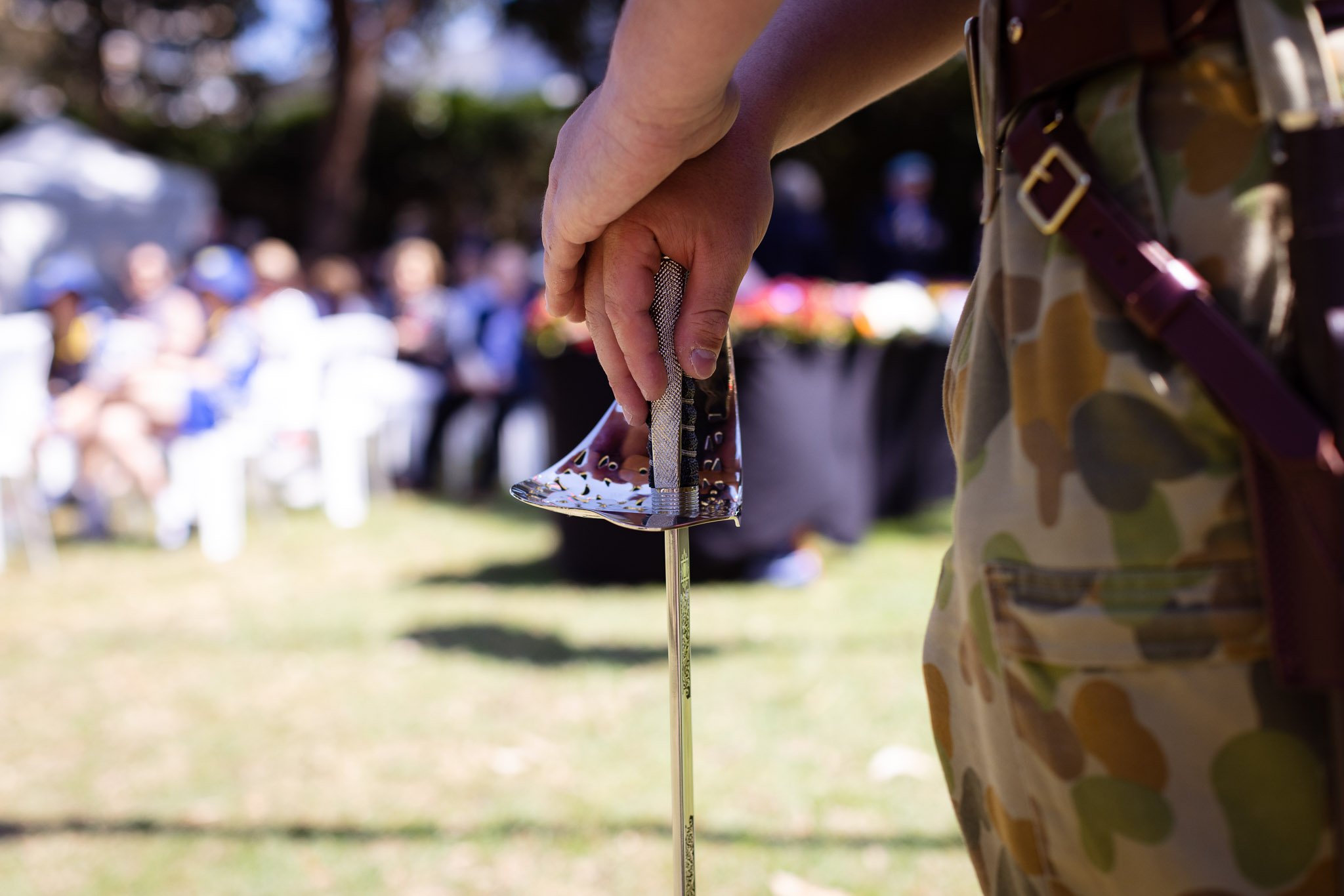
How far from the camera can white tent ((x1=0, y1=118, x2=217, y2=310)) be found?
1202 centimetres

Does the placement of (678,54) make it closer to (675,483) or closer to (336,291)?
(675,483)

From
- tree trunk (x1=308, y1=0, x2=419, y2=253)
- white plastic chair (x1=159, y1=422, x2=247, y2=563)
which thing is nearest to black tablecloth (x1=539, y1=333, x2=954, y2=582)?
white plastic chair (x1=159, y1=422, x2=247, y2=563)

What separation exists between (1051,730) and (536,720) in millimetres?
3015

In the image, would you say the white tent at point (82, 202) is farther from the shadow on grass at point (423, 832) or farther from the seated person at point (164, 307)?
the shadow on grass at point (423, 832)

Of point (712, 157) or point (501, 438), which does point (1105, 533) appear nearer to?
point (712, 157)

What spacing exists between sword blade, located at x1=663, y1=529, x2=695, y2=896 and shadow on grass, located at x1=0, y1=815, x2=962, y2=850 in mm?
1715

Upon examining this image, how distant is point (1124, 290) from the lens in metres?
0.70

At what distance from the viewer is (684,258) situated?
103 cm

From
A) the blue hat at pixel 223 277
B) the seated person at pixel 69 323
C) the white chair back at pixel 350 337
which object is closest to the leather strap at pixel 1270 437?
the seated person at pixel 69 323

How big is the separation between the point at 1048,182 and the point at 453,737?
3074 millimetres

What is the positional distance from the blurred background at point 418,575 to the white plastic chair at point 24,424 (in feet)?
→ 0.06

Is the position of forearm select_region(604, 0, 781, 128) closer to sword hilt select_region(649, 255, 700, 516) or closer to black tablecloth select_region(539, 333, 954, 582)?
sword hilt select_region(649, 255, 700, 516)

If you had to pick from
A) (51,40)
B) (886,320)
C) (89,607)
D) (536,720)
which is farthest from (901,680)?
(51,40)

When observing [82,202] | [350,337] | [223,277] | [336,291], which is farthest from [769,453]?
[82,202]
